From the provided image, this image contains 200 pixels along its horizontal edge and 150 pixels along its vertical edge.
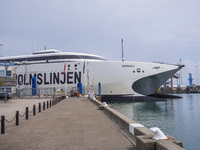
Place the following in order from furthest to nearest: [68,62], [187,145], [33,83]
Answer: [33,83] → [68,62] → [187,145]

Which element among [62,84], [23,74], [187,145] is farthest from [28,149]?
[23,74]

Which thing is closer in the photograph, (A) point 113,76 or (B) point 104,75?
(A) point 113,76

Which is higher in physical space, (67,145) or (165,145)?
(165,145)

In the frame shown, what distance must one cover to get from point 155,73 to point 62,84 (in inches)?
985

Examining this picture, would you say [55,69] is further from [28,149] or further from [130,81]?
[28,149]

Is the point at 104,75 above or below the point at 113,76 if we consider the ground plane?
above

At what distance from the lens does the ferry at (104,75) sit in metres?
51.0

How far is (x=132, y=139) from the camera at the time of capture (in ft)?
24.9

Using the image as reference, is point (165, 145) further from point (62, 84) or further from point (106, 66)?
point (62, 84)

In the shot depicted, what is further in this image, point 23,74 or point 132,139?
point 23,74

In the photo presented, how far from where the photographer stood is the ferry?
2007 inches

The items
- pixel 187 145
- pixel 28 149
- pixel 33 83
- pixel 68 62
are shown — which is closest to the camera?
pixel 28 149

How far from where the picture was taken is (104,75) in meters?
51.7

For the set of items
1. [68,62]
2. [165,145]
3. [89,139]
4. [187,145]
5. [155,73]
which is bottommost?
[187,145]
